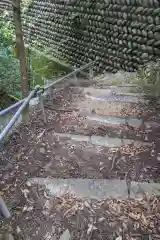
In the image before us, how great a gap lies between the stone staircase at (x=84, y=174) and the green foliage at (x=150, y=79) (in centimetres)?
91

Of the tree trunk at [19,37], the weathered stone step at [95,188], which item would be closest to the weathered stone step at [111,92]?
the tree trunk at [19,37]

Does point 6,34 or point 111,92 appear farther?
point 6,34

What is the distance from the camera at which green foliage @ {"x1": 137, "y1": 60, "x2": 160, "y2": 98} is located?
4898mm

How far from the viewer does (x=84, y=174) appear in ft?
8.16

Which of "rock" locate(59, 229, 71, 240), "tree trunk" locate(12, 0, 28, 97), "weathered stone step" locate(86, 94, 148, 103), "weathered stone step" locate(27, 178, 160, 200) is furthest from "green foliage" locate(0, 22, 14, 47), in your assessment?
"rock" locate(59, 229, 71, 240)

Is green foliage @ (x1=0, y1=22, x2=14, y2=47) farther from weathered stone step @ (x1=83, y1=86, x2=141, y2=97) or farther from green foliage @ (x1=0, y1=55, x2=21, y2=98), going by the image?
weathered stone step @ (x1=83, y1=86, x2=141, y2=97)

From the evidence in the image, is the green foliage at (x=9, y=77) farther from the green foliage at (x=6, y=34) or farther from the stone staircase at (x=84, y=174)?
the stone staircase at (x=84, y=174)

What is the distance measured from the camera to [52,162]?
2.64 metres

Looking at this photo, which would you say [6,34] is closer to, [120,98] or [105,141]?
[120,98]

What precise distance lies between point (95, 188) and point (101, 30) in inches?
265

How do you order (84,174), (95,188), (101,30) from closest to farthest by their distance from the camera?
1. (95,188)
2. (84,174)
3. (101,30)

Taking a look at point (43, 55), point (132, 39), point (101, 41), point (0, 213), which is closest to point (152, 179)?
point (0, 213)

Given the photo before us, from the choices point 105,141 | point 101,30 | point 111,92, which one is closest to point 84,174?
point 105,141

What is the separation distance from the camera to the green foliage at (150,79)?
16.1ft
